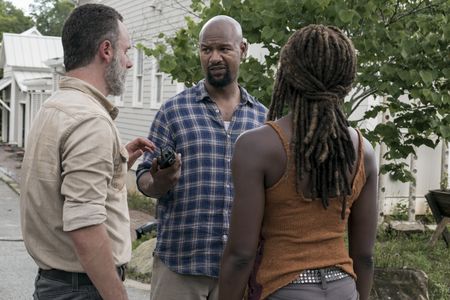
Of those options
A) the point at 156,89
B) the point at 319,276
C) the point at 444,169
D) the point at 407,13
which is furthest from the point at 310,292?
the point at 156,89

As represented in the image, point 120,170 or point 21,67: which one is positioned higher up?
point 21,67

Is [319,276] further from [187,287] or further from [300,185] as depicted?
[187,287]

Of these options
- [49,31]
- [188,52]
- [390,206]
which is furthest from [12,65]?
[49,31]

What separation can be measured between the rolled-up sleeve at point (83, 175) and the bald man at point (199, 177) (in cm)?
87

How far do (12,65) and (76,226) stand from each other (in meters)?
33.1

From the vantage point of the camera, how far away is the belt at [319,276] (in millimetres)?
2629

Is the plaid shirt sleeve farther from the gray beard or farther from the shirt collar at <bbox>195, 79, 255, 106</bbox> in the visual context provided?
the gray beard

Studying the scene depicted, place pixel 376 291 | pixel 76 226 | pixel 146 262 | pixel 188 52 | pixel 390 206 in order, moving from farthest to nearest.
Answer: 1. pixel 390 206
2. pixel 146 262
3. pixel 188 52
4. pixel 376 291
5. pixel 76 226

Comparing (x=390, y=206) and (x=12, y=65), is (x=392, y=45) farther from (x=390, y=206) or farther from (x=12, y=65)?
(x=12, y=65)

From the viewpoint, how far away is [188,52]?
7.27 m

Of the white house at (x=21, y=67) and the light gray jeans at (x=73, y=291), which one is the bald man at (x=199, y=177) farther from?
the white house at (x=21, y=67)

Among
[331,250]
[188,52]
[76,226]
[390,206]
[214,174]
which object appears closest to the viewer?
[76,226]

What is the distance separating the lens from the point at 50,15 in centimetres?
8825

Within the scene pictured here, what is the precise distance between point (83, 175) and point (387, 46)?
461 cm
